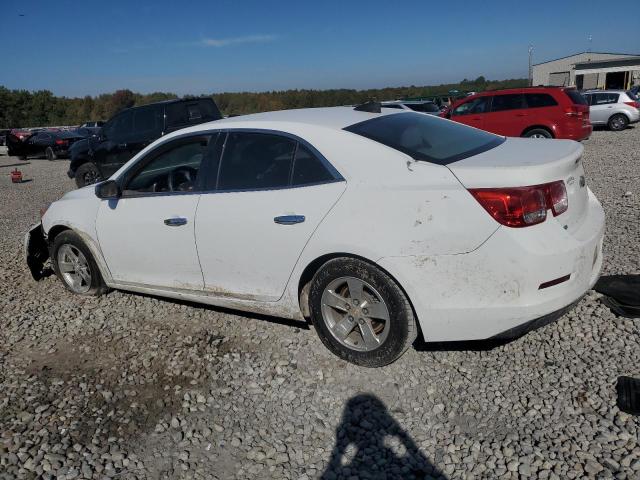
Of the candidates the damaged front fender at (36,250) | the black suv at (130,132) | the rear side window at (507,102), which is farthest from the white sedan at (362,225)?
the rear side window at (507,102)

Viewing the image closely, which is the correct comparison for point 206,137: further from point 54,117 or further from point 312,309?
point 54,117

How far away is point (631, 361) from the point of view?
3201 millimetres

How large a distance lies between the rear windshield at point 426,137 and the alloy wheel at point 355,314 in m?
0.88

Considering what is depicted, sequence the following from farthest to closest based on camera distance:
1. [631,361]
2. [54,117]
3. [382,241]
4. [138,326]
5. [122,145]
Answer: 1. [54,117]
2. [122,145]
3. [138,326]
4. [631,361]
5. [382,241]

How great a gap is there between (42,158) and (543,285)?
79.8 feet

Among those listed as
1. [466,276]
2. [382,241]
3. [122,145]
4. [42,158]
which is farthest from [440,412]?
[42,158]

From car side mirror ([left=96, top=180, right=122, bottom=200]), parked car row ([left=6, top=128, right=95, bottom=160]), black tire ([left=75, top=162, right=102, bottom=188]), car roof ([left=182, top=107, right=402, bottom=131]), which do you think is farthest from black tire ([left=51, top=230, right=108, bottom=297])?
parked car row ([left=6, top=128, right=95, bottom=160])

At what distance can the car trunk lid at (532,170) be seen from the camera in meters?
2.82

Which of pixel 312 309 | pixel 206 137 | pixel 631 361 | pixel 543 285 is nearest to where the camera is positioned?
pixel 543 285

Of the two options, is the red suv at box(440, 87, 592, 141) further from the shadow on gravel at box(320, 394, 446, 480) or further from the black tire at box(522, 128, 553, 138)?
the shadow on gravel at box(320, 394, 446, 480)

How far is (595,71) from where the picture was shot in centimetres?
4459

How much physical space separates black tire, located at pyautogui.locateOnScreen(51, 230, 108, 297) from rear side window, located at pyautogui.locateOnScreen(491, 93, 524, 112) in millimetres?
12297

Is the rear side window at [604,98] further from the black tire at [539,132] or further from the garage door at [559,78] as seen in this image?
the garage door at [559,78]

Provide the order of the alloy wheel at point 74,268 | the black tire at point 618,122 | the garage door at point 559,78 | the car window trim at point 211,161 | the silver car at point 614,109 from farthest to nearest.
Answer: the garage door at point 559,78
the black tire at point 618,122
the silver car at point 614,109
the alloy wheel at point 74,268
the car window trim at point 211,161
